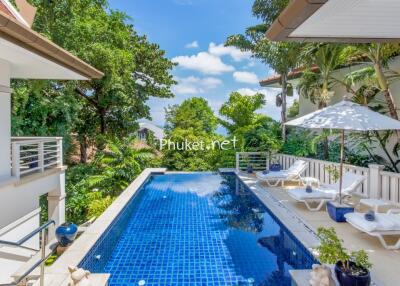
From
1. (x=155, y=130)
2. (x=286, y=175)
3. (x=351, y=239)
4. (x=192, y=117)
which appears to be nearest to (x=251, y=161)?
(x=286, y=175)

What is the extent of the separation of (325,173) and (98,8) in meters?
17.2

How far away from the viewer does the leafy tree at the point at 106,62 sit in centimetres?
1605

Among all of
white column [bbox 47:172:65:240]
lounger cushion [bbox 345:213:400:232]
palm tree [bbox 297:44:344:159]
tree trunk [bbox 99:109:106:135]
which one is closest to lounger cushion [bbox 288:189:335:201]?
lounger cushion [bbox 345:213:400:232]

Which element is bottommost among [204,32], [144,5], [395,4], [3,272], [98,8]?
[3,272]

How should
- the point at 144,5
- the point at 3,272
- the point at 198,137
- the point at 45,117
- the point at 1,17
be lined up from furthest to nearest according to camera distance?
the point at 144,5 < the point at 198,137 < the point at 45,117 < the point at 3,272 < the point at 1,17

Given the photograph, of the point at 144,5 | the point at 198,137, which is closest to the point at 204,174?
the point at 198,137

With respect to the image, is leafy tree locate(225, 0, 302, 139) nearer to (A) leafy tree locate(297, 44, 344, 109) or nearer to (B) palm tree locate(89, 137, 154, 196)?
(A) leafy tree locate(297, 44, 344, 109)

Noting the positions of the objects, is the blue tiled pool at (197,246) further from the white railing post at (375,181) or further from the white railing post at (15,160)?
the white railing post at (375,181)

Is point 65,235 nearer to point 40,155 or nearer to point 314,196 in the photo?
point 40,155

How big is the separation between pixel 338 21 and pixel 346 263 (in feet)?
11.4

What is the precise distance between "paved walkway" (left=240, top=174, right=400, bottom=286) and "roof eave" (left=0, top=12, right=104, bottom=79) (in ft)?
21.4

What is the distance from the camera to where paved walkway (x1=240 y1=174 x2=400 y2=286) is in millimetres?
4922

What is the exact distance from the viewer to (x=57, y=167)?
34.6 ft

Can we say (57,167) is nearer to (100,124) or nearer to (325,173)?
(325,173)
